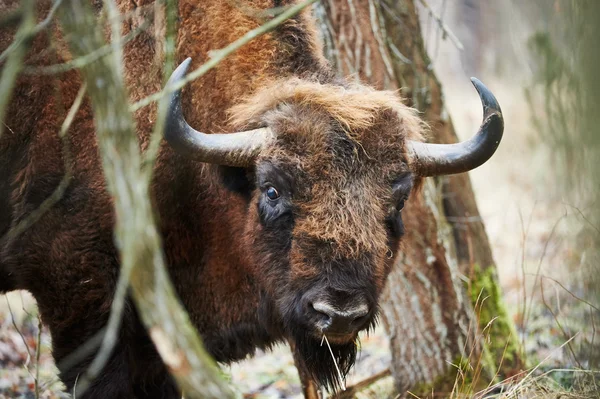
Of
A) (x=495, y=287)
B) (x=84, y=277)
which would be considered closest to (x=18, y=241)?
(x=84, y=277)

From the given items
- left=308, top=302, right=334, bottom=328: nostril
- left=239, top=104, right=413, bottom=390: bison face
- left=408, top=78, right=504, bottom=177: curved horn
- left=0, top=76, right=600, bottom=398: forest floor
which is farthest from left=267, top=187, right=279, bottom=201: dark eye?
left=0, top=76, right=600, bottom=398: forest floor

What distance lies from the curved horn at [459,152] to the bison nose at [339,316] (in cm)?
122

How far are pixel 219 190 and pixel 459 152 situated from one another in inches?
66.3

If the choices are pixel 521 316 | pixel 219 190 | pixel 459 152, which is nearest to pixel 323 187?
pixel 219 190

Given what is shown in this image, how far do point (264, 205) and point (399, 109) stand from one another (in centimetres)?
120

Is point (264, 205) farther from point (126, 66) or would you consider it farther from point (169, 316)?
point (169, 316)

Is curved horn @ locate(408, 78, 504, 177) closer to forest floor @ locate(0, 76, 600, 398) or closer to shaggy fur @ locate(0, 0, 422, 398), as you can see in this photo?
shaggy fur @ locate(0, 0, 422, 398)

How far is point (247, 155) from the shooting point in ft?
15.4

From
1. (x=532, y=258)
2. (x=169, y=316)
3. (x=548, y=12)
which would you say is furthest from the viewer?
(x=532, y=258)

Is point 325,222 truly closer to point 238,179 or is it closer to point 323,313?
point 323,313

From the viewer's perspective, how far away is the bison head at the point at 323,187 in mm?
4301

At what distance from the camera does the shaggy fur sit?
4539mm

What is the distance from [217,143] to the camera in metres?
4.66

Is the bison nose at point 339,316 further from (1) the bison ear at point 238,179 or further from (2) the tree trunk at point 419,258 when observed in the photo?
(2) the tree trunk at point 419,258
